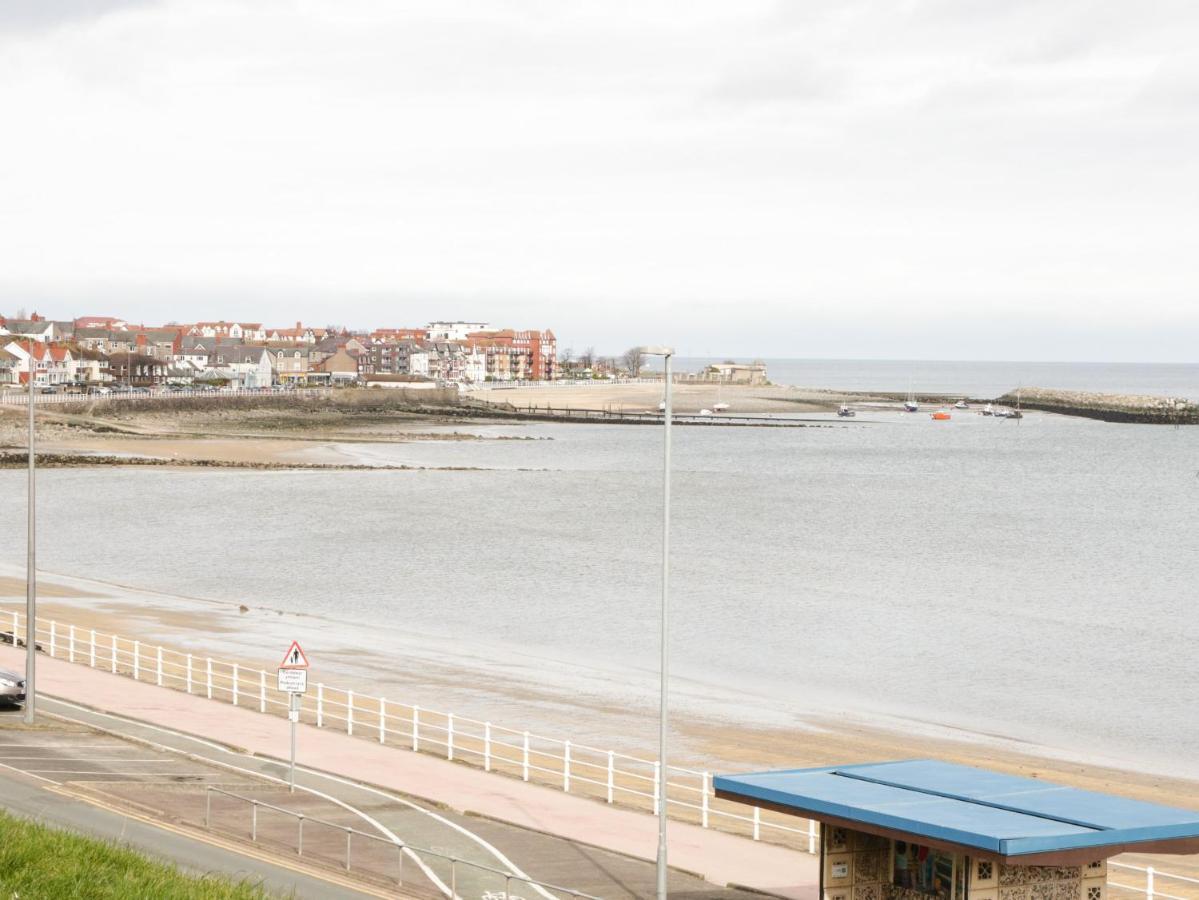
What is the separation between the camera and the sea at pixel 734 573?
143 ft

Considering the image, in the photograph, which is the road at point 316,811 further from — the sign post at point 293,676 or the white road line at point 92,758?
the sign post at point 293,676

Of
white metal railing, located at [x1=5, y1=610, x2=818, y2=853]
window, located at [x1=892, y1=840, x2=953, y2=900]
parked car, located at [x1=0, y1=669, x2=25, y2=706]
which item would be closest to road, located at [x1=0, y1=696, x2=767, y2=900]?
parked car, located at [x1=0, y1=669, x2=25, y2=706]

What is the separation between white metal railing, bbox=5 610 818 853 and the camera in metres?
26.4

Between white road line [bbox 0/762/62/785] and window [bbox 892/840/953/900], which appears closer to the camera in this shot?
window [bbox 892/840/953/900]

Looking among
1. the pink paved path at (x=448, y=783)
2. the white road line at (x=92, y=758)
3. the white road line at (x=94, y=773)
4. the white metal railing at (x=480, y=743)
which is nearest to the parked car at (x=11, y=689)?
the pink paved path at (x=448, y=783)

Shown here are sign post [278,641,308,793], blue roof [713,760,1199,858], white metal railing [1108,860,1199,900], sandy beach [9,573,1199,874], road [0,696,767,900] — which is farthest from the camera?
sandy beach [9,573,1199,874]

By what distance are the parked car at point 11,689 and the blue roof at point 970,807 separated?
1808cm

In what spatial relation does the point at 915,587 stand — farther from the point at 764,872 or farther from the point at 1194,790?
the point at 764,872

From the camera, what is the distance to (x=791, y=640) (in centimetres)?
5231

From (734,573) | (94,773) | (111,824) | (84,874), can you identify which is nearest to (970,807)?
(84,874)

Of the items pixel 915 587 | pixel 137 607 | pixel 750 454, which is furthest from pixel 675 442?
pixel 137 607

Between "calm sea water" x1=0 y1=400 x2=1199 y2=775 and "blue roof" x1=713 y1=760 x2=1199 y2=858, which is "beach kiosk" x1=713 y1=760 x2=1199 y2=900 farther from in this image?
"calm sea water" x1=0 y1=400 x2=1199 y2=775

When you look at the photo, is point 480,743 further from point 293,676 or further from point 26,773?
point 26,773

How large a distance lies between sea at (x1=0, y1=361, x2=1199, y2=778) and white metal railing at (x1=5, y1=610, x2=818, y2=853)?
11.2ft
